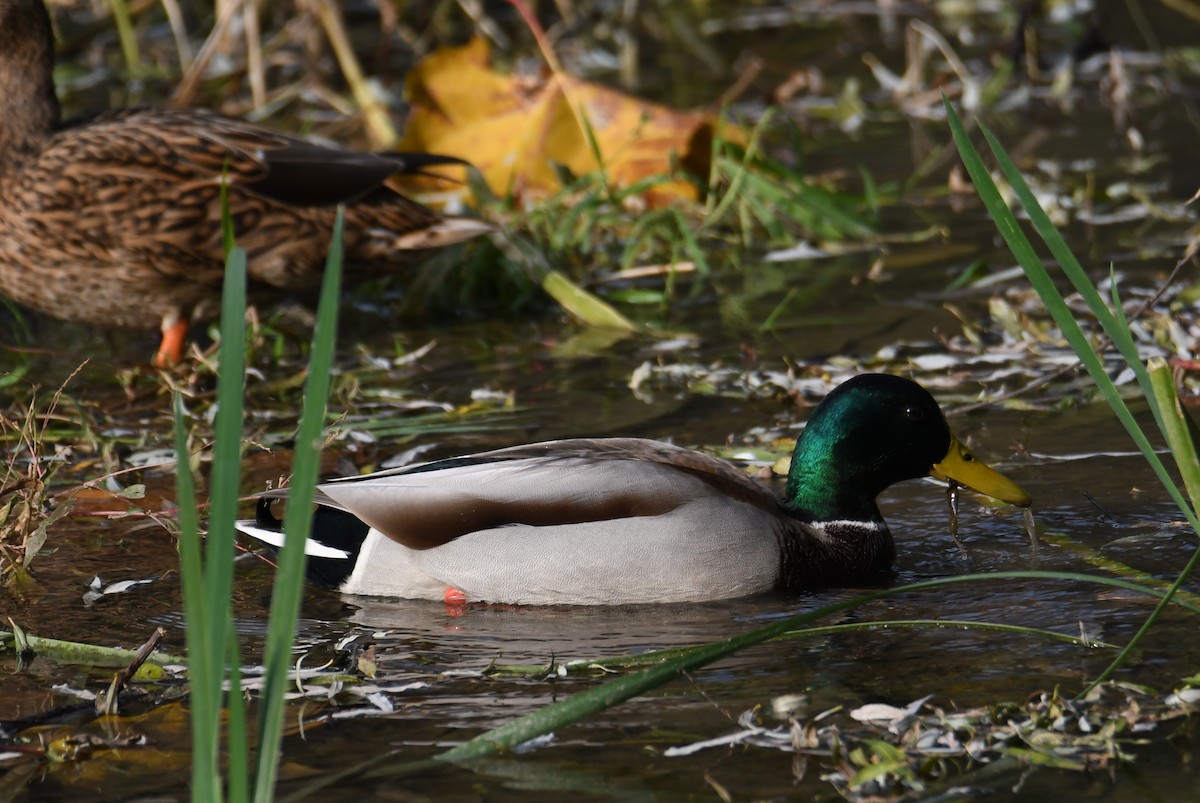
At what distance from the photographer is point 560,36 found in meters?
11.5

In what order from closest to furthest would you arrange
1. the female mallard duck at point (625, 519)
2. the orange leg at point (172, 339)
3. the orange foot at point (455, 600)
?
the female mallard duck at point (625, 519) < the orange foot at point (455, 600) < the orange leg at point (172, 339)

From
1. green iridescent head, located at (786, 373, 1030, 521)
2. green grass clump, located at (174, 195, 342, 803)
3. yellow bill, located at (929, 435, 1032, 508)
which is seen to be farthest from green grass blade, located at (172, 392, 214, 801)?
yellow bill, located at (929, 435, 1032, 508)

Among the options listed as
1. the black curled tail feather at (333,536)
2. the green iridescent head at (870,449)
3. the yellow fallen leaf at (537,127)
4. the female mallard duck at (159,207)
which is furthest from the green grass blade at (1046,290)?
the yellow fallen leaf at (537,127)

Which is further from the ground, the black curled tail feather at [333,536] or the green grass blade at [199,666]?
the green grass blade at [199,666]

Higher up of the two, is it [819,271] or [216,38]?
[216,38]

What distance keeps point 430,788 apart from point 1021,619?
Answer: 1.45 metres

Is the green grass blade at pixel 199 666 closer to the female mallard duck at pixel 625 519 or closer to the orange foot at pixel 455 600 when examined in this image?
the female mallard duck at pixel 625 519

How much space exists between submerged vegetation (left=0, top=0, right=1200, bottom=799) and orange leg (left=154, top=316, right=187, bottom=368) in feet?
0.54

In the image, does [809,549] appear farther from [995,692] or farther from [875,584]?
[995,692]

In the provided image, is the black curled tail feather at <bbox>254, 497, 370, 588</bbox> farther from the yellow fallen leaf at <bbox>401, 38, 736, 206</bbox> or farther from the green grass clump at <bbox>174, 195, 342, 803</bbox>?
the yellow fallen leaf at <bbox>401, 38, 736, 206</bbox>

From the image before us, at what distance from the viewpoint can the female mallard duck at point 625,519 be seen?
4156mm

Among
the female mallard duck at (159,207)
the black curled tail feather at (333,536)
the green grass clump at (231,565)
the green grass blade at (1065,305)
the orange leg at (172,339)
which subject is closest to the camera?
the green grass clump at (231,565)

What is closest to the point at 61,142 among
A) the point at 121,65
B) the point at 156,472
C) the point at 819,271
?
the point at 156,472

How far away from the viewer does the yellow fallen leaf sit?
7633 millimetres
